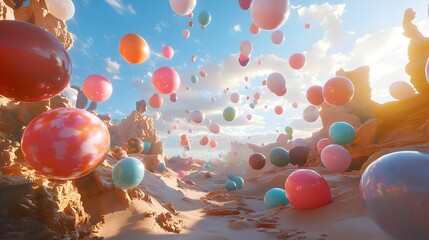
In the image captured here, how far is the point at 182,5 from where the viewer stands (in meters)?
7.88

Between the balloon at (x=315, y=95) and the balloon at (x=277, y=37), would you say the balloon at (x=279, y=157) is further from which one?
the balloon at (x=277, y=37)

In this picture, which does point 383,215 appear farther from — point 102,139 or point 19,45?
point 19,45

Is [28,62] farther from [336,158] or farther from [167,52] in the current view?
[336,158]

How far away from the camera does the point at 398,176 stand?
102 inches

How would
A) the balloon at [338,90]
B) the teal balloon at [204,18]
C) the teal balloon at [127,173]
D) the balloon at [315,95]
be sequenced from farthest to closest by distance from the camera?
the teal balloon at [204,18] < the balloon at [315,95] < the balloon at [338,90] < the teal balloon at [127,173]

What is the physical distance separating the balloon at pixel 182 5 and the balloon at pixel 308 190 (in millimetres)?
6569

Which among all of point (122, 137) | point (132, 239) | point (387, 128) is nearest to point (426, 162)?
point (132, 239)

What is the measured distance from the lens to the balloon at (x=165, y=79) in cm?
750

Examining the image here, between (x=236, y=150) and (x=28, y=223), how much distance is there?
1949 inches

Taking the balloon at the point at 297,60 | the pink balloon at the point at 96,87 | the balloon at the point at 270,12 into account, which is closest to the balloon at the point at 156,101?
the pink balloon at the point at 96,87

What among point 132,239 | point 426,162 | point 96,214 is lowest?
point 96,214

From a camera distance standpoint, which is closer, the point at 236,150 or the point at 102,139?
the point at 102,139

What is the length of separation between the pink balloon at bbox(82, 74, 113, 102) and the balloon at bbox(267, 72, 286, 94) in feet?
21.5

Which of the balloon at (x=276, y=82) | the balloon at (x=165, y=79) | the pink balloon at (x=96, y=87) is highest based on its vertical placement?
the balloon at (x=276, y=82)
